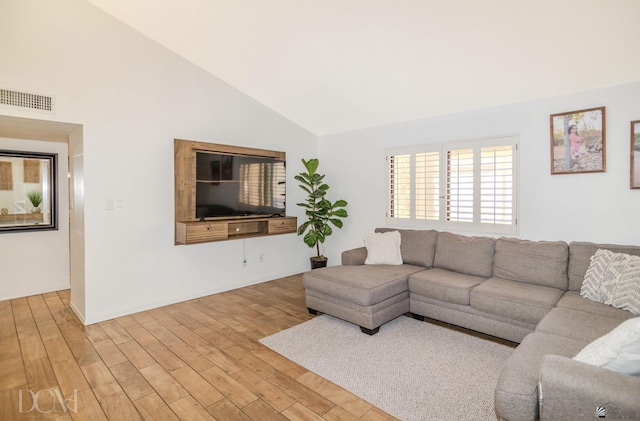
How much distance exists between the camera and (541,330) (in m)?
2.16

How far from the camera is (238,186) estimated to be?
4422 millimetres

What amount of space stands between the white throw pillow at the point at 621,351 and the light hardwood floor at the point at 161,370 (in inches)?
46.1

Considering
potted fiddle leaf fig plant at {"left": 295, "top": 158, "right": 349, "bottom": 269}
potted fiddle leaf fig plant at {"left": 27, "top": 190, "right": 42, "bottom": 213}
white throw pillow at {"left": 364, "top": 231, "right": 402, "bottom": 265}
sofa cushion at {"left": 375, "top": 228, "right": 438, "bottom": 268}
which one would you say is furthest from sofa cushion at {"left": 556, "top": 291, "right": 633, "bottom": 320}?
potted fiddle leaf fig plant at {"left": 27, "top": 190, "right": 42, "bottom": 213}

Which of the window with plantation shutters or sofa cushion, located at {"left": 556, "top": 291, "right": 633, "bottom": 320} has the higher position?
the window with plantation shutters

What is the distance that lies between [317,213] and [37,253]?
12.4ft

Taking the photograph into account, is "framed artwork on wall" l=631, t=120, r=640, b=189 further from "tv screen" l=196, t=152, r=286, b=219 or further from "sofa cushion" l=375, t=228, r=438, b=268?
"tv screen" l=196, t=152, r=286, b=219

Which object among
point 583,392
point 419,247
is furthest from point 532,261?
point 583,392

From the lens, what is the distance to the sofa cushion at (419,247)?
153 inches

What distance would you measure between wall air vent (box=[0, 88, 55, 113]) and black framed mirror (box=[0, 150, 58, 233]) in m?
1.65

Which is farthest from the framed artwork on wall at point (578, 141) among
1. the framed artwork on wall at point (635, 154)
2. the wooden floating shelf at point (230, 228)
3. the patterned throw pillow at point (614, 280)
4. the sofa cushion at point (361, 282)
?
the wooden floating shelf at point (230, 228)

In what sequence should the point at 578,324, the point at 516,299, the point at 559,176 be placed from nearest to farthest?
the point at 578,324 < the point at 516,299 < the point at 559,176

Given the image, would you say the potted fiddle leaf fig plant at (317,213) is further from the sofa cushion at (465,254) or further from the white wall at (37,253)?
the white wall at (37,253)

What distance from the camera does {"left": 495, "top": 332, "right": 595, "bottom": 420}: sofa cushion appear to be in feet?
5.05

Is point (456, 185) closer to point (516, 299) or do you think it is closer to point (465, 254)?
point (465, 254)
